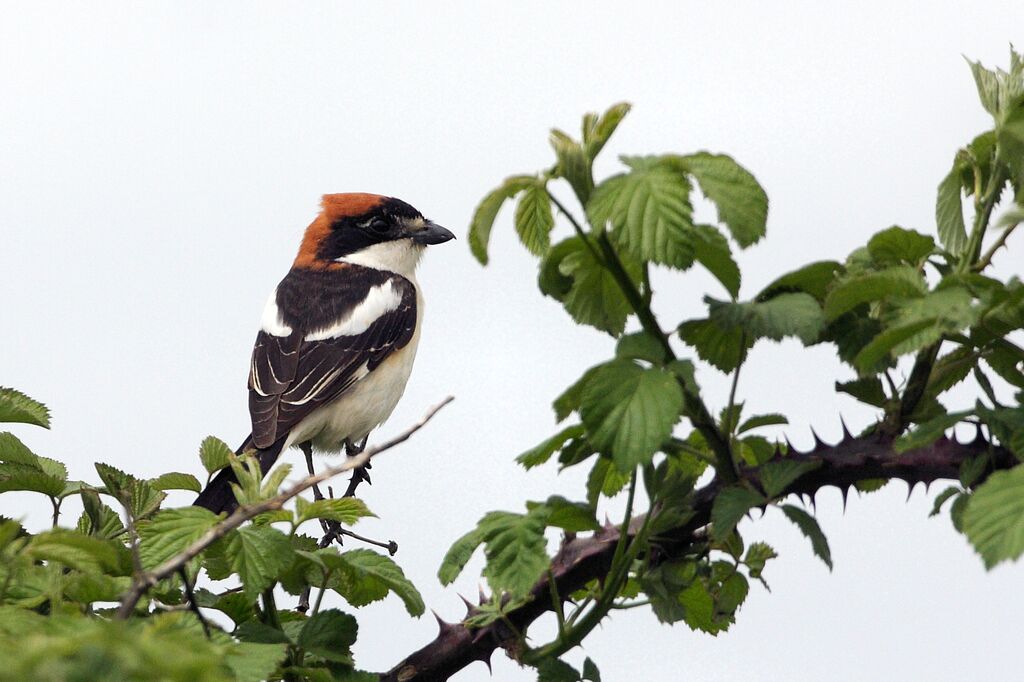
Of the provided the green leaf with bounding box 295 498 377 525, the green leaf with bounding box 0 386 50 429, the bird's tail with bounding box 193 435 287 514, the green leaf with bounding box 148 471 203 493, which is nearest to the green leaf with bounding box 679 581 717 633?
the green leaf with bounding box 295 498 377 525

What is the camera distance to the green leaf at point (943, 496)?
272 cm

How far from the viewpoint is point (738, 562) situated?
3121mm

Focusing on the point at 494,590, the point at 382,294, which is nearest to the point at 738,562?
the point at 494,590

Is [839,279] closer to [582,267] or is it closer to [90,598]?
[582,267]

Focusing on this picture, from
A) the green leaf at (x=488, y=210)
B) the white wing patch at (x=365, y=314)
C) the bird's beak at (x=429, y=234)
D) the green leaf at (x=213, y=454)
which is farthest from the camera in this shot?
the bird's beak at (x=429, y=234)

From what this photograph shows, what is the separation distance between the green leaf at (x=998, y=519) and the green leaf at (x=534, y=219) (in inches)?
38.8

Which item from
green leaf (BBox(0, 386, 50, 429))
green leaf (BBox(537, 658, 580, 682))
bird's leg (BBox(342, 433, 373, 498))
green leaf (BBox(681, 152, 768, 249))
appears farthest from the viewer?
bird's leg (BBox(342, 433, 373, 498))

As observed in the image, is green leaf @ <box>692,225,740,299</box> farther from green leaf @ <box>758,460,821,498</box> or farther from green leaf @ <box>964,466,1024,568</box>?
green leaf @ <box>964,466,1024,568</box>

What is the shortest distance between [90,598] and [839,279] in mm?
1725

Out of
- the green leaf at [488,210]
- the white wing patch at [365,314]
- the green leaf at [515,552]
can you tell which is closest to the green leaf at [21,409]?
the green leaf at [515,552]

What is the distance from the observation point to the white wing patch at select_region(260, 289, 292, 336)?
6914 mm

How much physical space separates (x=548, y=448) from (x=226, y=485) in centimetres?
312

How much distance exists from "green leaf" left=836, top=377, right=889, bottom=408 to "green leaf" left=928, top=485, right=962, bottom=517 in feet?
0.76

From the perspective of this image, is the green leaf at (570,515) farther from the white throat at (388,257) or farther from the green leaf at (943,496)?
the white throat at (388,257)
